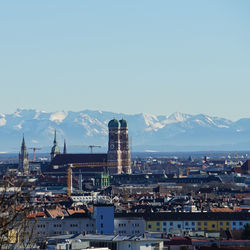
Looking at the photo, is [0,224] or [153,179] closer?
[0,224]

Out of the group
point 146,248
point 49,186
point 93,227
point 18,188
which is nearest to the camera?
point 18,188

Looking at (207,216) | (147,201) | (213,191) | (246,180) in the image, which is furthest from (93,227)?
(246,180)

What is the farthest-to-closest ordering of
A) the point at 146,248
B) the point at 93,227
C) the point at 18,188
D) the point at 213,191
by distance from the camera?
the point at 213,191 < the point at 93,227 < the point at 146,248 < the point at 18,188

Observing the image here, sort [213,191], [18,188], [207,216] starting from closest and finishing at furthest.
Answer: [18,188]
[207,216]
[213,191]

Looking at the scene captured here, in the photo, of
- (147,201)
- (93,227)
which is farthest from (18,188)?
(147,201)

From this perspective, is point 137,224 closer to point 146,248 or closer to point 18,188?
point 146,248

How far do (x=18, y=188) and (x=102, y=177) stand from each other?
166m

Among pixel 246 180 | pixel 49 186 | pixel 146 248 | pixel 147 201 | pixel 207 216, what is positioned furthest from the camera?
pixel 246 180

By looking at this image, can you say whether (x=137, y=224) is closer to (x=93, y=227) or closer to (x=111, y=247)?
(x=93, y=227)

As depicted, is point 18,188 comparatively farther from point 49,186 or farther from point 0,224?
point 49,186

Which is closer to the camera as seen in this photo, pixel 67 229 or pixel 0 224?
pixel 0 224

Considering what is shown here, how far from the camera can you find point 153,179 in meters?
197

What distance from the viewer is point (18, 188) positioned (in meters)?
16.6

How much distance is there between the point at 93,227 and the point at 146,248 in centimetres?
2248
